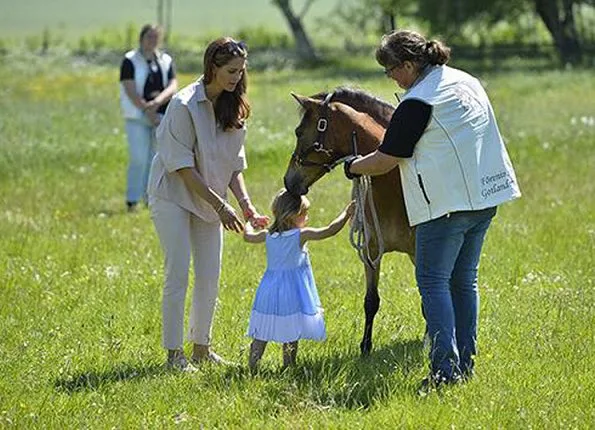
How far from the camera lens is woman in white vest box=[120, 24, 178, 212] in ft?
51.0

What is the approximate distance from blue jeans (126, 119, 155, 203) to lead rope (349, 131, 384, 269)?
7.39 m

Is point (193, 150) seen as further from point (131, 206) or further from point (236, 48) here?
point (131, 206)

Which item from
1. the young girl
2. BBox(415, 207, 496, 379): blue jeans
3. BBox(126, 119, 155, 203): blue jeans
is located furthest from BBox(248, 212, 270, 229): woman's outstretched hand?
BBox(126, 119, 155, 203): blue jeans

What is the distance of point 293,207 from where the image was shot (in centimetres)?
809

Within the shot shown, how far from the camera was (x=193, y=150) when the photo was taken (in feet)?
27.3

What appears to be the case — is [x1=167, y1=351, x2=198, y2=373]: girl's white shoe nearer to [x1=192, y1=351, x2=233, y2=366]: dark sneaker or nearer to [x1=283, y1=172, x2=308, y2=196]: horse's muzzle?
[x1=192, y1=351, x2=233, y2=366]: dark sneaker

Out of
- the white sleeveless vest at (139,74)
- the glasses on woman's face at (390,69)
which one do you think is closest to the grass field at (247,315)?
the white sleeveless vest at (139,74)

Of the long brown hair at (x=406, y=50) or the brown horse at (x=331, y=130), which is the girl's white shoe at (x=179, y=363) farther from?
the long brown hair at (x=406, y=50)

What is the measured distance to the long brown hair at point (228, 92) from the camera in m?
A: 8.02

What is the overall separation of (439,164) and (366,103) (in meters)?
1.30

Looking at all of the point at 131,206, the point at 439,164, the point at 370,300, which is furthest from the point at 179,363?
the point at 131,206

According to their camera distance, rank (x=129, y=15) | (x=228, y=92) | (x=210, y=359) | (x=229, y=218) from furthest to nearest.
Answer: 1. (x=129, y=15)
2. (x=210, y=359)
3. (x=228, y=92)
4. (x=229, y=218)

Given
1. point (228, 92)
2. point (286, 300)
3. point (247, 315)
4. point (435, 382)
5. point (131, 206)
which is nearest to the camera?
→ point (435, 382)

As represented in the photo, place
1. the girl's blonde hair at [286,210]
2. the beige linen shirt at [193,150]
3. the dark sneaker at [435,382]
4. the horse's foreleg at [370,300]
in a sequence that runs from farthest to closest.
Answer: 1. the horse's foreleg at [370,300]
2. the beige linen shirt at [193,150]
3. the girl's blonde hair at [286,210]
4. the dark sneaker at [435,382]
